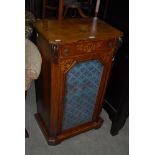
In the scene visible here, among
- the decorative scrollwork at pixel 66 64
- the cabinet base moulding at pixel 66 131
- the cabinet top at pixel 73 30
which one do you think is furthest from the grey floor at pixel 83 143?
the cabinet top at pixel 73 30

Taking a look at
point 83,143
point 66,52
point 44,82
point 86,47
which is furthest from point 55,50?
point 83,143

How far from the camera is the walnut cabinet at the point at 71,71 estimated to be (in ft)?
3.49

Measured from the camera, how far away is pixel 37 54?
111 cm

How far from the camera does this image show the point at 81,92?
4.24 feet

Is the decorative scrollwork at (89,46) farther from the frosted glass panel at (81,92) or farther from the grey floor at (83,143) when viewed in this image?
the grey floor at (83,143)

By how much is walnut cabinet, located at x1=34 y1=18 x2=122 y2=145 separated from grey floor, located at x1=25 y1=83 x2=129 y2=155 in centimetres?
5

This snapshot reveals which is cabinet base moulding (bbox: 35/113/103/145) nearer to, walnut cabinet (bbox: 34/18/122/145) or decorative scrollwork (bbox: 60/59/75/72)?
walnut cabinet (bbox: 34/18/122/145)

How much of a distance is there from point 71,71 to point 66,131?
1.70ft

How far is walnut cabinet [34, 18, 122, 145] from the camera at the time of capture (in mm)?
1063

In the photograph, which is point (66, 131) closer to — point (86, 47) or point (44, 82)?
point (44, 82)
